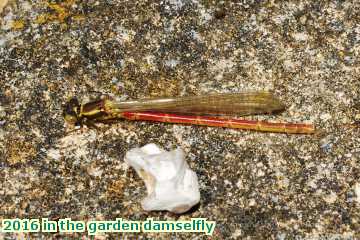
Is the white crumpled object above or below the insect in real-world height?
below

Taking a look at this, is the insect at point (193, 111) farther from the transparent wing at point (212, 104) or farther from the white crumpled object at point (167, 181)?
the white crumpled object at point (167, 181)

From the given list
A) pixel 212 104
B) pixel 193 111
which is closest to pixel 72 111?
pixel 193 111

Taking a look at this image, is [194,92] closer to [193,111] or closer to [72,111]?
[193,111]

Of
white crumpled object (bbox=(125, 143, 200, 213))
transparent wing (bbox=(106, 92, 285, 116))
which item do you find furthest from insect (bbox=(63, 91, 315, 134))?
white crumpled object (bbox=(125, 143, 200, 213))

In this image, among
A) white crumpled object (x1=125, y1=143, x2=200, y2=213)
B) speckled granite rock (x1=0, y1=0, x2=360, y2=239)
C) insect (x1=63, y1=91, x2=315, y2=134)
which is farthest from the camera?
insect (x1=63, y1=91, x2=315, y2=134)

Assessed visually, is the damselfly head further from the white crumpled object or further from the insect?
the white crumpled object

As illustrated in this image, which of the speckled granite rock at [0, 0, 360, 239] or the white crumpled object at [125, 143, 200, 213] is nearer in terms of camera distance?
the white crumpled object at [125, 143, 200, 213]

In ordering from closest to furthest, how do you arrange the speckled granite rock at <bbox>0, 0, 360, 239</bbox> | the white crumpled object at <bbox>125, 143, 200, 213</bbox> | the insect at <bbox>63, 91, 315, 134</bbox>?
the white crumpled object at <bbox>125, 143, 200, 213</bbox>, the speckled granite rock at <bbox>0, 0, 360, 239</bbox>, the insect at <bbox>63, 91, 315, 134</bbox>

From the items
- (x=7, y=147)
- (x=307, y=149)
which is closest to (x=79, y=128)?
(x=7, y=147)
